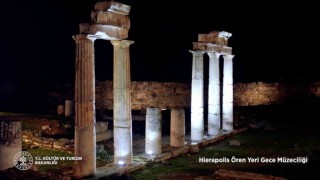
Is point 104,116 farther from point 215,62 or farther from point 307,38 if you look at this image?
point 307,38

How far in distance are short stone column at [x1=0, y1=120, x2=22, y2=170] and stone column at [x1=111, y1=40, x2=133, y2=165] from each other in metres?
2.75

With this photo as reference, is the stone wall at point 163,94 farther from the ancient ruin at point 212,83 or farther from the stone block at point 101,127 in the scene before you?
the stone block at point 101,127

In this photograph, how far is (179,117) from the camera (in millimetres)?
14258

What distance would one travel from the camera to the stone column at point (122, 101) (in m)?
10.9

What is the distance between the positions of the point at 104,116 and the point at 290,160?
1091 cm

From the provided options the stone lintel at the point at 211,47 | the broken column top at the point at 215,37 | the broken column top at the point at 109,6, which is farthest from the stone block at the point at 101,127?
the broken column top at the point at 109,6

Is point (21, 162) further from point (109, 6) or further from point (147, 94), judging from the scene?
point (147, 94)

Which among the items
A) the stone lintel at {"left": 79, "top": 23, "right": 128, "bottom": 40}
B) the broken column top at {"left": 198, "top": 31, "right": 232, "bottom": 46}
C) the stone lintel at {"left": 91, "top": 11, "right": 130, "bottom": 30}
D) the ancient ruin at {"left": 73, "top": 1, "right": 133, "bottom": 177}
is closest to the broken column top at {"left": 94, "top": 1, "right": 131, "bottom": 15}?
the ancient ruin at {"left": 73, "top": 1, "right": 133, "bottom": 177}

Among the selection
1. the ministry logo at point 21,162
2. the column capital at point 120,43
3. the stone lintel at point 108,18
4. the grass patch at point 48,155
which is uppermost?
the stone lintel at point 108,18

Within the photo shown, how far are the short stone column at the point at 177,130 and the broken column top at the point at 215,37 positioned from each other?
3.38 meters

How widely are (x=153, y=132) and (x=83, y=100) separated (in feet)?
12.1

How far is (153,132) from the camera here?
1270cm

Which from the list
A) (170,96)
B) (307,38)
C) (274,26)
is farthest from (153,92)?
(307,38)

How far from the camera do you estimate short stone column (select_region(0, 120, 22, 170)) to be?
10172 mm
